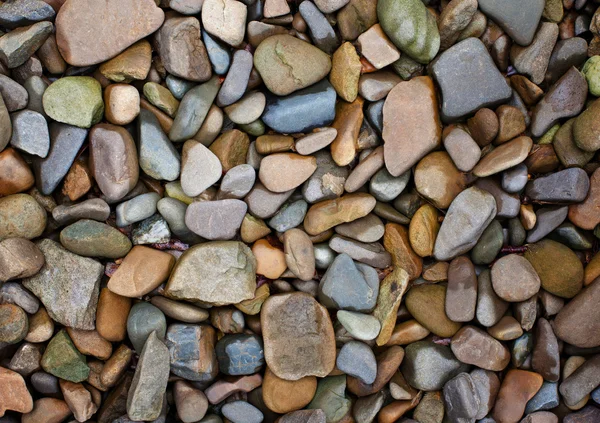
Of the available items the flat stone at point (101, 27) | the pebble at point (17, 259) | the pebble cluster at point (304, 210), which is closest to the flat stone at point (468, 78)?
the pebble cluster at point (304, 210)

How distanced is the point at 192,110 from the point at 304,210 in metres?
0.56

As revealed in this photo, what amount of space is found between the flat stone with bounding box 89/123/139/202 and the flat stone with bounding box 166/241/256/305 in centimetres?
34

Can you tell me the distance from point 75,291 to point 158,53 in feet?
3.01

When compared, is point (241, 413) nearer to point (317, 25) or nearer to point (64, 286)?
point (64, 286)

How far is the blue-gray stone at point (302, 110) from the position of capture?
2.11 metres

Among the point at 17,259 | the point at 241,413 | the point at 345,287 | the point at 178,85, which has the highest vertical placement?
the point at 178,85

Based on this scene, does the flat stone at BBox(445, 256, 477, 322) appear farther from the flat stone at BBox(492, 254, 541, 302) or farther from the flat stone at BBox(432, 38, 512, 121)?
the flat stone at BBox(432, 38, 512, 121)

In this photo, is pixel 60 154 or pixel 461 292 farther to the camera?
pixel 461 292

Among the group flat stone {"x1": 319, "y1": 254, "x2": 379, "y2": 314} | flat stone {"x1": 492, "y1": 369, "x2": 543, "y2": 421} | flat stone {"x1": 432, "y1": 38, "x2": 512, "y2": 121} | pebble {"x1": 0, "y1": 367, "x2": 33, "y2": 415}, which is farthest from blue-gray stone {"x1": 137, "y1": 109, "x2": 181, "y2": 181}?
flat stone {"x1": 492, "y1": 369, "x2": 543, "y2": 421}

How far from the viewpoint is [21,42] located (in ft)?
6.45

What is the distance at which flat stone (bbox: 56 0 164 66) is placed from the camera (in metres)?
2.03

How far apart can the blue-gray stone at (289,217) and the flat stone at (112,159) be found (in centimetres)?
55

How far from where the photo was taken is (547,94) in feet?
7.10

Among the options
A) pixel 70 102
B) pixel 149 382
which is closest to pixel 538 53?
pixel 70 102
